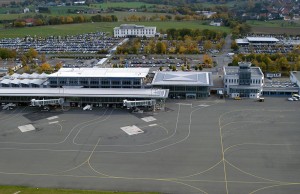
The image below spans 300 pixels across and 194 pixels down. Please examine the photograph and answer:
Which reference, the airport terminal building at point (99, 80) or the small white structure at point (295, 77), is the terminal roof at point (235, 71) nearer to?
the small white structure at point (295, 77)

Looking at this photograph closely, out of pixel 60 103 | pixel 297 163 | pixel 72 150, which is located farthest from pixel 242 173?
pixel 60 103

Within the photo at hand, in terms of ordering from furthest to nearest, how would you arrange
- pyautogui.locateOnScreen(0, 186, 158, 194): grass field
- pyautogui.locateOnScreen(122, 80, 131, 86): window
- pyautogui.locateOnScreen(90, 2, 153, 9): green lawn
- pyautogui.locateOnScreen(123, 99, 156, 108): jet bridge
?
pyautogui.locateOnScreen(90, 2, 153, 9): green lawn, pyautogui.locateOnScreen(122, 80, 131, 86): window, pyautogui.locateOnScreen(123, 99, 156, 108): jet bridge, pyautogui.locateOnScreen(0, 186, 158, 194): grass field

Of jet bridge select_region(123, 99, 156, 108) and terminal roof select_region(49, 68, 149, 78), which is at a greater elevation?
terminal roof select_region(49, 68, 149, 78)

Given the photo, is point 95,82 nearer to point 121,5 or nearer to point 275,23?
point 275,23

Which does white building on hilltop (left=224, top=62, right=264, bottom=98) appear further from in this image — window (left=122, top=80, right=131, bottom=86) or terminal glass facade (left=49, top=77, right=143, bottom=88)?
window (left=122, top=80, right=131, bottom=86)

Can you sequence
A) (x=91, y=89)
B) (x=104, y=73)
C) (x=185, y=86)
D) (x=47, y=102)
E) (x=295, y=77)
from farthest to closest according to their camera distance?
(x=295, y=77), (x=104, y=73), (x=91, y=89), (x=185, y=86), (x=47, y=102)

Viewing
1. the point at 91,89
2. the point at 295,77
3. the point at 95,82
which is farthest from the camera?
the point at 295,77

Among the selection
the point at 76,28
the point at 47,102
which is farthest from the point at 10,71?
the point at 76,28

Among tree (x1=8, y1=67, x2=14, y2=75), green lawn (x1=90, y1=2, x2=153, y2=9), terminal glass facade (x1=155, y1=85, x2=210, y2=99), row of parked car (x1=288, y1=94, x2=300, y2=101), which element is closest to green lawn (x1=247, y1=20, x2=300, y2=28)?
green lawn (x1=90, y1=2, x2=153, y2=9)

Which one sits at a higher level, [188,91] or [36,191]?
[188,91]
